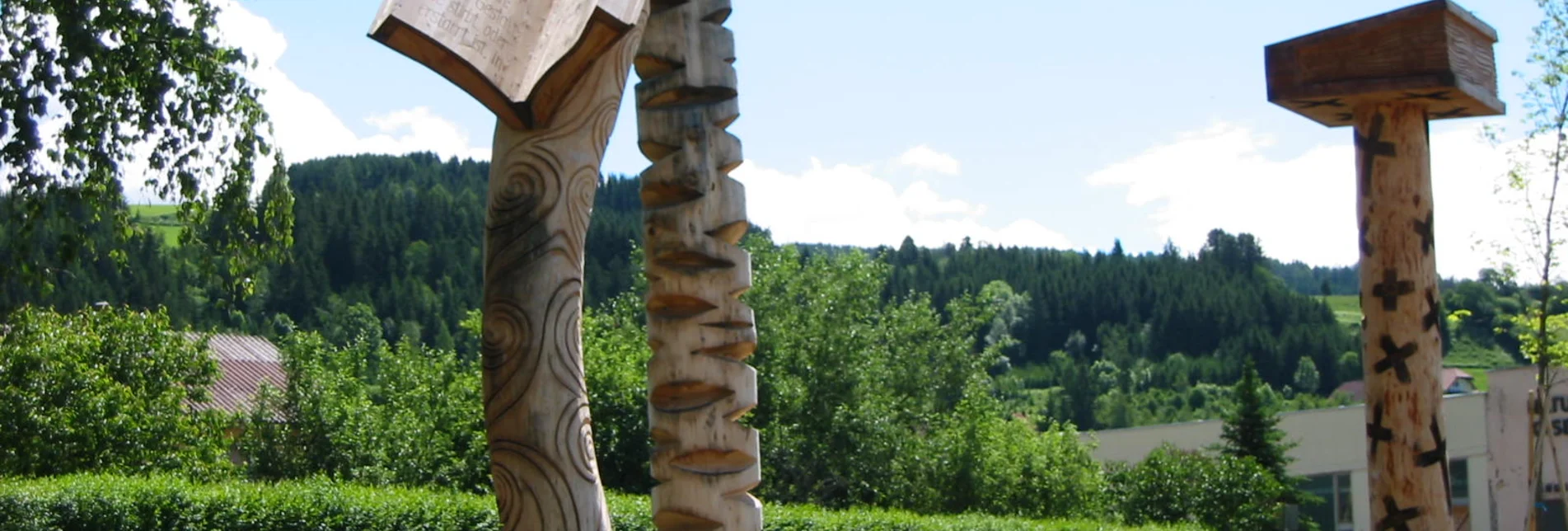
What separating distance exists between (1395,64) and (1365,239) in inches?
22.3

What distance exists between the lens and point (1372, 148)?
4.86m

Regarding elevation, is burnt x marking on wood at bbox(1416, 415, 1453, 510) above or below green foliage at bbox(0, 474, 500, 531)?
above

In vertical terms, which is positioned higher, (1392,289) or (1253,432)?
(1392,289)

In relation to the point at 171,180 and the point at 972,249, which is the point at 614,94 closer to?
the point at 171,180

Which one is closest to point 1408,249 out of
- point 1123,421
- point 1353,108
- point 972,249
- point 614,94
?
point 1353,108

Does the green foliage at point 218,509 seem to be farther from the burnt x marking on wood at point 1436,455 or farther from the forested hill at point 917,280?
the forested hill at point 917,280

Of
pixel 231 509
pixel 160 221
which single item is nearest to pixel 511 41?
pixel 231 509

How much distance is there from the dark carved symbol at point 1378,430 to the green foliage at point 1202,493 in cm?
1619

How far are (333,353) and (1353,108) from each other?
22345mm

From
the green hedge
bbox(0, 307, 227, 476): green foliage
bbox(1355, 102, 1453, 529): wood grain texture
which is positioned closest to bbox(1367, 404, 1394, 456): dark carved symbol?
bbox(1355, 102, 1453, 529): wood grain texture

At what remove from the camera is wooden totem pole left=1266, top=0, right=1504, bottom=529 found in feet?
15.4

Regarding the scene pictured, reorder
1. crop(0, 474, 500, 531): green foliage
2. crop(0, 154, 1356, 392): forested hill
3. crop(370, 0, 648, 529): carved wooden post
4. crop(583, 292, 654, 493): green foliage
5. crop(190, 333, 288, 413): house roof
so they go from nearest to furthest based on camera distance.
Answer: crop(370, 0, 648, 529): carved wooden post → crop(0, 474, 500, 531): green foliage → crop(583, 292, 654, 493): green foliage → crop(190, 333, 288, 413): house roof → crop(0, 154, 1356, 392): forested hill

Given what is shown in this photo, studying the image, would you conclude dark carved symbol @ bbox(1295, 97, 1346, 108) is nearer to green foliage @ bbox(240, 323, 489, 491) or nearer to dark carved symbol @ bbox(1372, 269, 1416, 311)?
dark carved symbol @ bbox(1372, 269, 1416, 311)

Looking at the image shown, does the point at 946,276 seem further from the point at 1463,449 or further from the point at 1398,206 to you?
the point at 1398,206
